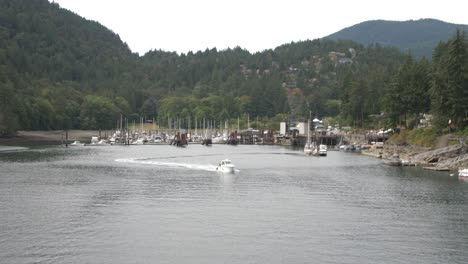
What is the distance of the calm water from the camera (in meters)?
39.9

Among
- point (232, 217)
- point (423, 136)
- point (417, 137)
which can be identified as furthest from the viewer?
point (417, 137)

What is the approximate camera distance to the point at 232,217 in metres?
52.0

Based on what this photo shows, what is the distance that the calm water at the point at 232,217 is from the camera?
39906 millimetres

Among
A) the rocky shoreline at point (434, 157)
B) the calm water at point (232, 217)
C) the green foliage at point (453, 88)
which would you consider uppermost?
the green foliage at point (453, 88)

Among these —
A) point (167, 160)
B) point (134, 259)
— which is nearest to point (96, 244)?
point (134, 259)

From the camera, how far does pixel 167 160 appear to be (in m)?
118

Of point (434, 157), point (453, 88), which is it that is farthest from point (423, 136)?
point (434, 157)

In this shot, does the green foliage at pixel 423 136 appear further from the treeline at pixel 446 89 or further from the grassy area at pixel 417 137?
the treeline at pixel 446 89

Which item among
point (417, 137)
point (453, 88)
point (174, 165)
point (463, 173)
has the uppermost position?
point (453, 88)

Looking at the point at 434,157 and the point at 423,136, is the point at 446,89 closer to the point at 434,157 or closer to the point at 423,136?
the point at 423,136

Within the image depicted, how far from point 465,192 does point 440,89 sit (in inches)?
1862

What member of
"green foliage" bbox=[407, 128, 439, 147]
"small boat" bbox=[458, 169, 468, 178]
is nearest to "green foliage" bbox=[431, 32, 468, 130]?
"green foliage" bbox=[407, 128, 439, 147]

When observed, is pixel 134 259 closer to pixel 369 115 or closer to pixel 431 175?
pixel 431 175

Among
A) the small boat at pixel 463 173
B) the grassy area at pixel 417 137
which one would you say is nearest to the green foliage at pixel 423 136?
the grassy area at pixel 417 137
